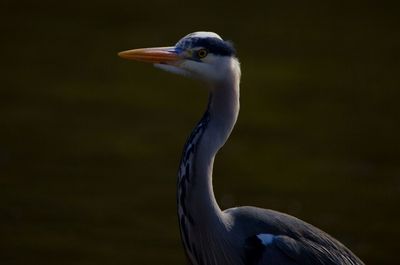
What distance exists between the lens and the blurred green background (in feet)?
22.1

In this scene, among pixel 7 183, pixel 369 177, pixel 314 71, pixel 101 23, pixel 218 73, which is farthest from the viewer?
pixel 101 23

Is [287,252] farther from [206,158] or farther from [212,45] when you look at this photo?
[212,45]

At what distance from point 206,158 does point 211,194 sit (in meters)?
0.15

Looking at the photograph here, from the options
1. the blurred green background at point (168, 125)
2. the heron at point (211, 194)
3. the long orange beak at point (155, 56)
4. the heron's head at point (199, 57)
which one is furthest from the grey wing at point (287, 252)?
the blurred green background at point (168, 125)

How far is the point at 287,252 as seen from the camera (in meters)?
4.50

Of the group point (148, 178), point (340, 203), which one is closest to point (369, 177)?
point (340, 203)

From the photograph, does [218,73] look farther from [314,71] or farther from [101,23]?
[101,23]

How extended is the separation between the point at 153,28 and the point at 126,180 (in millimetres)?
2782

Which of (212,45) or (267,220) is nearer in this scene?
(212,45)

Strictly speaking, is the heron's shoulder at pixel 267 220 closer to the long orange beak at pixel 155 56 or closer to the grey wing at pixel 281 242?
the grey wing at pixel 281 242

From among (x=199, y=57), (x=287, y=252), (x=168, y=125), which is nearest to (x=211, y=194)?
(x=287, y=252)

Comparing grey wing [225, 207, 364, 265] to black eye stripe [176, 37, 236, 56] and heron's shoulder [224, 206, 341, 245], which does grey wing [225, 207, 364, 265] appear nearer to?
heron's shoulder [224, 206, 341, 245]

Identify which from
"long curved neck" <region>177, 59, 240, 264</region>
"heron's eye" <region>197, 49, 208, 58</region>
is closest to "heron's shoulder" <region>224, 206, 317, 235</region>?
"long curved neck" <region>177, 59, 240, 264</region>

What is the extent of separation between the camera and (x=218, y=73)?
4.48 m
